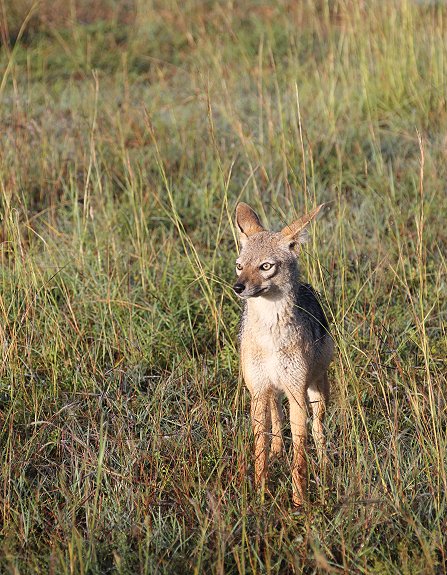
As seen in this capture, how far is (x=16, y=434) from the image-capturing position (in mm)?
4211

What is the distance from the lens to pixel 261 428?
402 cm

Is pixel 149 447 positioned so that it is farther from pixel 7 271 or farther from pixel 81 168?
pixel 81 168

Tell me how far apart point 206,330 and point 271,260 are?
1320 millimetres

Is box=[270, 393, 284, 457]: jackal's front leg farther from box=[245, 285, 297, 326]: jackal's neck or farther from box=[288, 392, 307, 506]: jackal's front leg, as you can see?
box=[245, 285, 297, 326]: jackal's neck

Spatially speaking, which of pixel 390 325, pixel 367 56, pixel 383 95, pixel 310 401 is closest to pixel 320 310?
pixel 310 401

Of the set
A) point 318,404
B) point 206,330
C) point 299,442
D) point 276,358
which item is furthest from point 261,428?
point 206,330

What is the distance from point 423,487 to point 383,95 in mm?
5063

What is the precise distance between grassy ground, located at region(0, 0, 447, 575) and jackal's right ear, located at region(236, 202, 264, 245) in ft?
0.91

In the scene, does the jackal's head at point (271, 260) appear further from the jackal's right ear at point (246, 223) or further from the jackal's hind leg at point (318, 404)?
the jackal's hind leg at point (318, 404)

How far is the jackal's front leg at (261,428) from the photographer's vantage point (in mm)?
3912

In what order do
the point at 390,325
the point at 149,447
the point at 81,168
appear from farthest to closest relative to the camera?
the point at 81,168, the point at 390,325, the point at 149,447

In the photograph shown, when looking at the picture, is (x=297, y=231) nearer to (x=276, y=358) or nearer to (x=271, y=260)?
(x=271, y=260)

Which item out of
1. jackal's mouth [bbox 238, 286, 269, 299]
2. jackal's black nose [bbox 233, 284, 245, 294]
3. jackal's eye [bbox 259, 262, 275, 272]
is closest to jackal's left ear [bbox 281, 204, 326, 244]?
jackal's eye [bbox 259, 262, 275, 272]

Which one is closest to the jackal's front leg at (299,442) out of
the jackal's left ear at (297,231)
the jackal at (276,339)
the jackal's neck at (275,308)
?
the jackal at (276,339)
